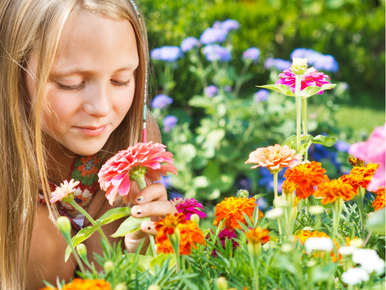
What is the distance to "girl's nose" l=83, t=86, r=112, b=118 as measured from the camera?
0.89 meters

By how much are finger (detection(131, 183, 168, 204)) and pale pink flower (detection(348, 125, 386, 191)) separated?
0.36 metres

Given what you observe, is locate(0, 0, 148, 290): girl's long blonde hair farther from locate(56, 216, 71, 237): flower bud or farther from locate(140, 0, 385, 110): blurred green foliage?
locate(140, 0, 385, 110): blurred green foliage

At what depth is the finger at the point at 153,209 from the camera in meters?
0.69

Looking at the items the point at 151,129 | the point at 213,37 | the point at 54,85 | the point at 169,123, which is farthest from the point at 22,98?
the point at 213,37

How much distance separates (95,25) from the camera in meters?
0.90

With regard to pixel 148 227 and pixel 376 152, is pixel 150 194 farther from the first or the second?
pixel 376 152

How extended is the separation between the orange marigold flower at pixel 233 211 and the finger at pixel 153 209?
91 mm

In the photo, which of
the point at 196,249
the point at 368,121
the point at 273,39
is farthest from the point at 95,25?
the point at 273,39

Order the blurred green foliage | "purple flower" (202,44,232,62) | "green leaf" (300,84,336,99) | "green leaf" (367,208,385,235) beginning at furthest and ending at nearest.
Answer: the blurred green foliage
"purple flower" (202,44,232,62)
"green leaf" (300,84,336,99)
"green leaf" (367,208,385,235)

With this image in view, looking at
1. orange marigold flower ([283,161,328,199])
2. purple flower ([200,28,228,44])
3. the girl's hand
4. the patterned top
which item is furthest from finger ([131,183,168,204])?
purple flower ([200,28,228,44])

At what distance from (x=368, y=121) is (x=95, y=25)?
3.35m

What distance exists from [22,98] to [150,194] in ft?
1.57

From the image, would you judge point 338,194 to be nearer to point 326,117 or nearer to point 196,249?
point 196,249

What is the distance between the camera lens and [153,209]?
2.34ft
